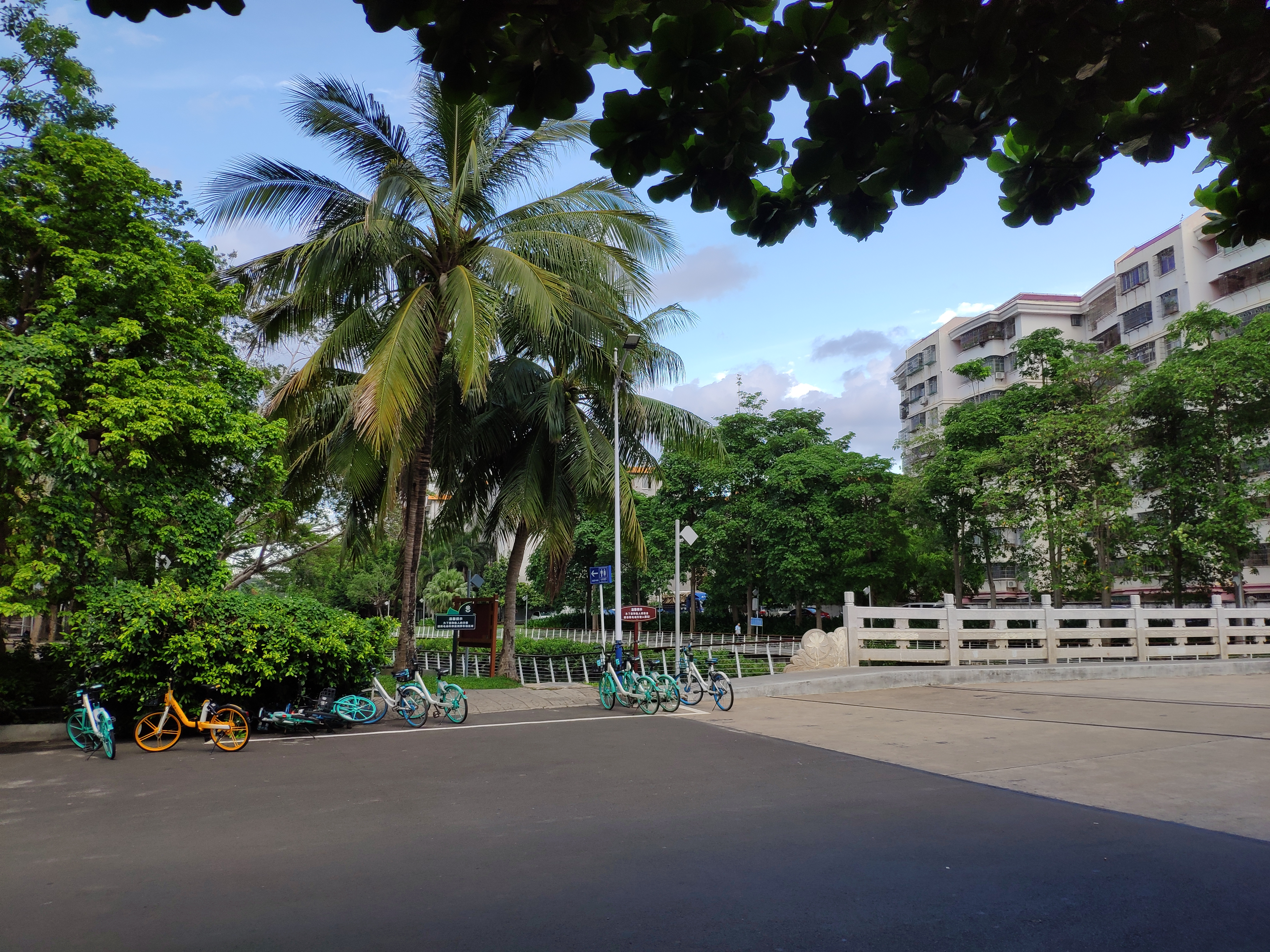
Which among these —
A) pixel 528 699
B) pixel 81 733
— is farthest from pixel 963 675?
pixel 81 733

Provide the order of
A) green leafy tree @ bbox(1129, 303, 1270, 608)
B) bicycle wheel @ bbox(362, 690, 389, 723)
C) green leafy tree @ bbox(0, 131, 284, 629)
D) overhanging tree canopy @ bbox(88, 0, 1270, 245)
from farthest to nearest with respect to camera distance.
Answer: green leafy tree @ bbox(1129, 303, 1270, 608) < bicycle wheel @ bbox(362, 690, 389, 723) < green leafy tree @ bbox(0, 131, 284, 629) < overhanging tree canopy @ bbox(88, 0, 1270, 245)

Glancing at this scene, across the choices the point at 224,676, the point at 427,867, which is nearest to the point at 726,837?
the point at 427,867

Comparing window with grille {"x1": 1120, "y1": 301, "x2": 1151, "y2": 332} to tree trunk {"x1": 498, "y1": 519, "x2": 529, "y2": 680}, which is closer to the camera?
tree trunk {"x1": 498, "y1": 519, "x2": 529, "y2": 680}

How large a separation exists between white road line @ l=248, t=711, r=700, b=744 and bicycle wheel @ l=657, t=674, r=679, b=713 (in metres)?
0.16

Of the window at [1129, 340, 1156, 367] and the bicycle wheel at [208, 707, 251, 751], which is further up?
the window at [1129, 340, 1156, 367]

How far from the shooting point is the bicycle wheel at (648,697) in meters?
13.3

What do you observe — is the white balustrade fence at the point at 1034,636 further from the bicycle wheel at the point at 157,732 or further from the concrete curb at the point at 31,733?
the concrete curb at the point at 31,733

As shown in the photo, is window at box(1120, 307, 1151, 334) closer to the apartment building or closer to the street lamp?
the apartment building

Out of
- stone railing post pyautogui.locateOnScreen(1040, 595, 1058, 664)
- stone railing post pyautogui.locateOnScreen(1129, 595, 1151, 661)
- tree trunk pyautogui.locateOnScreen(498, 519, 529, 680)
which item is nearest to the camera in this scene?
stone railing post pyautogui.locateOnScreen(1040, 595, 1058, 664)

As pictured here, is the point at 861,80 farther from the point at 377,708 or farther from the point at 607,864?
the point at 377,708

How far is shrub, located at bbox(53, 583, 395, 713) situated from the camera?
10.6 m

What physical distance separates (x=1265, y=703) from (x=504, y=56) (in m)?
14.7

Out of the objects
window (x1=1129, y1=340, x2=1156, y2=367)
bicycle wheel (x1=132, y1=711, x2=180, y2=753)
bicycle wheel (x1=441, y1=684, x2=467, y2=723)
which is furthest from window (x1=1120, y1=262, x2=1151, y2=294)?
bicycle wheel (x1=132, y1=711, x2=180, y2=753)

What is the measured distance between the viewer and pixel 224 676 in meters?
11.0
